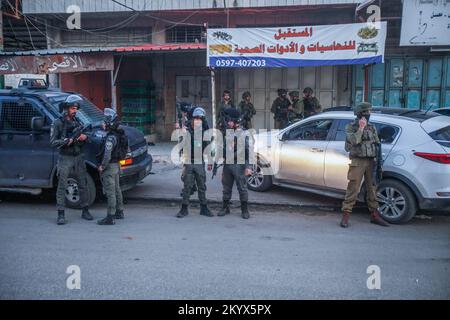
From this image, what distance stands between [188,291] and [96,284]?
0.94 meters

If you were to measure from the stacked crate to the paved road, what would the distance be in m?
7.82

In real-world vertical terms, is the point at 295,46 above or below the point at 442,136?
above

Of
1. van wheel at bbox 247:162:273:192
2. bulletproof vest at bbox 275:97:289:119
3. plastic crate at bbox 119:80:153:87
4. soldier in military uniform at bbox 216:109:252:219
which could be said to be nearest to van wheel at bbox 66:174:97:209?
soldier in military uniform at bbox 216:109:252:219

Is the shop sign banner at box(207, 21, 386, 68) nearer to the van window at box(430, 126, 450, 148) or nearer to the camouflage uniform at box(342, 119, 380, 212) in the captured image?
the van window at box(430, 126, 450, 148)

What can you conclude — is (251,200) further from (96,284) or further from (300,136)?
(96,284)

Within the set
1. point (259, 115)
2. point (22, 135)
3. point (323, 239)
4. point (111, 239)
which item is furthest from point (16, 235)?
point (259, 115)

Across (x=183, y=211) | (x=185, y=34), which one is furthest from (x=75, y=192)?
(x=185, y=34)

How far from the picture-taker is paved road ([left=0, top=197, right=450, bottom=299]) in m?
4.42

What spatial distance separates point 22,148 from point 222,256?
4377 millimetres

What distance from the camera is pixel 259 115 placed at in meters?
14.7

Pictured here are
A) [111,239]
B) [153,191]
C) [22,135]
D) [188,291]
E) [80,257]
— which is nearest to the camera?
[188,291]

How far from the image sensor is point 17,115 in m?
7.87

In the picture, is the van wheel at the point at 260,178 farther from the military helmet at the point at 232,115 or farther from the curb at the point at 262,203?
the military helmet at the point at 232,115

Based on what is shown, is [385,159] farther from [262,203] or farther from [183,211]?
[183,211]
